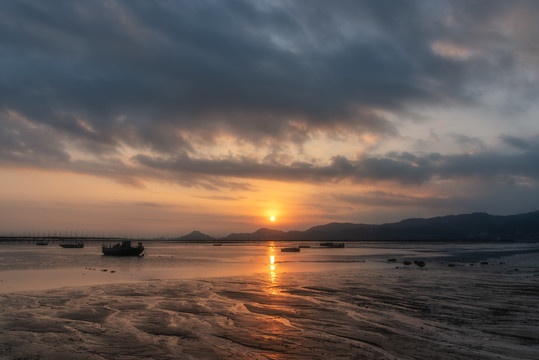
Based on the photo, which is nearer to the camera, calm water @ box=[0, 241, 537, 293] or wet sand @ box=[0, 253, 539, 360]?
wet sand @ box=[0, 253, 539, 360]

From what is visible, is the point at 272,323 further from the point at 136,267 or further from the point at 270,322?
the point at 136,267

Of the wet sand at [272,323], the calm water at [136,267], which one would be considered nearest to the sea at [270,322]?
the wet sand at [272,323]

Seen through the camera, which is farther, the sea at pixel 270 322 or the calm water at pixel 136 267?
the calm water at pixel 136 267

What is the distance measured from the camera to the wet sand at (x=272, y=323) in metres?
15.3

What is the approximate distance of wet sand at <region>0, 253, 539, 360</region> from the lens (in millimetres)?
15281

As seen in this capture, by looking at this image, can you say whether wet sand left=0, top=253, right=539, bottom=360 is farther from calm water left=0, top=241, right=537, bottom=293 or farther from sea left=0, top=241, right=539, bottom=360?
calm water left=0, top=241, right=537, bottom=293

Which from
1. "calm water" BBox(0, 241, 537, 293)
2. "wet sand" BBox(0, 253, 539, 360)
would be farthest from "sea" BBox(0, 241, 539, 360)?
"calm water" BBox(0, 241, 537, 293)

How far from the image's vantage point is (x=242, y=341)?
16.7 meters

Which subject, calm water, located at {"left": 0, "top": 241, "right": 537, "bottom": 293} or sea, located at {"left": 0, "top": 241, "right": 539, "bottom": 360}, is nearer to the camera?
sea, located at {"left": 0, "top": 241, "right": 539, "bottom": 360}

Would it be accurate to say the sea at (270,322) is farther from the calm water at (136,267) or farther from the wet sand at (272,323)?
the calm water at (136,267)

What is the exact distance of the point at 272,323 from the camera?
20250 mm

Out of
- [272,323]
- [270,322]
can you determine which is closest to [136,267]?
[270,322]

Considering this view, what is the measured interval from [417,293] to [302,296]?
941 centimetres

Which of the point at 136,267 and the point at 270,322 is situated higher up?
the point at 270,322
